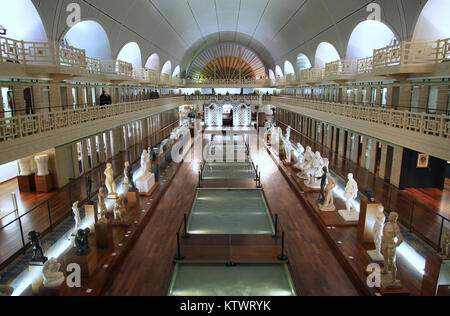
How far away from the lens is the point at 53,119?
34.9 feet

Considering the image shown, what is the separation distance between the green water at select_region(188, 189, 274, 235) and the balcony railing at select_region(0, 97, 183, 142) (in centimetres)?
578

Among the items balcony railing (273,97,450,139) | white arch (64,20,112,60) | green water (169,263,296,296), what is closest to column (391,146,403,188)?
balcony railing (273,97,450,139)

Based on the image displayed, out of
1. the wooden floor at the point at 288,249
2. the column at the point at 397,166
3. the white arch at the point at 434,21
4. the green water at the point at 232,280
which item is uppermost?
the white arch at the point at 434,21

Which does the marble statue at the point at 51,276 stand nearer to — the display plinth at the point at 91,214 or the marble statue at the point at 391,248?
the display plinth at the point at 91,214

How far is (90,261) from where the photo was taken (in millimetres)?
7383

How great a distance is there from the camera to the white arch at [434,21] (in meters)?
11.6

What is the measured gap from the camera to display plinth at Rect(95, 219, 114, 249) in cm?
839

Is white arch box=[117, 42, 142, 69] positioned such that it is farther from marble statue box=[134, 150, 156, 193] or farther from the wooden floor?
the wooden floor

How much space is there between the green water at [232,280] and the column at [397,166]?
8.82 m

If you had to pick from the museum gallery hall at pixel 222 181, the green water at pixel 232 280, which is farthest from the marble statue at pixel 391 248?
the green water at pixel 232 280

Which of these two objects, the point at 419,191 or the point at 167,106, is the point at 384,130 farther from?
the point at 167,106

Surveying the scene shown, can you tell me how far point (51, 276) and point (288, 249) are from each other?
6.10 meters

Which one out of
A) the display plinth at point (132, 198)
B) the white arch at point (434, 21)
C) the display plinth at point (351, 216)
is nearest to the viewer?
the display plinth at point (351, 216)

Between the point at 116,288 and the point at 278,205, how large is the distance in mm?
7342
